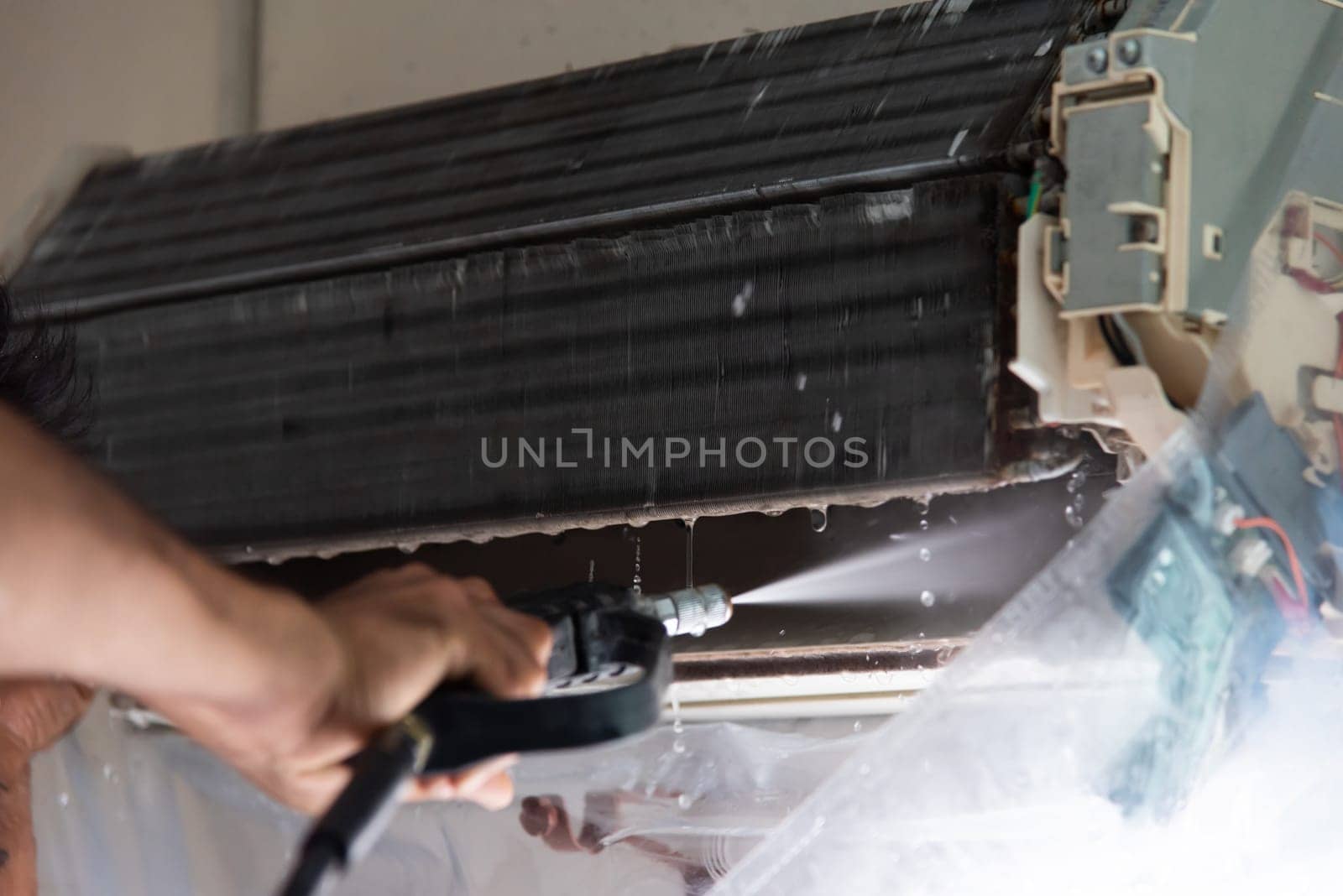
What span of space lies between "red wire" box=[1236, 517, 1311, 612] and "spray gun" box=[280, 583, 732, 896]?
0.42 metres

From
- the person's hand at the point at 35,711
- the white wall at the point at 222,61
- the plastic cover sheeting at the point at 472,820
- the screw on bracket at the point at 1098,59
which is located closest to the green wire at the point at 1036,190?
the screw on bracket at the point at 1098,59

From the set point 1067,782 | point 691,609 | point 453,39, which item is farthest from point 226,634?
point 453,39

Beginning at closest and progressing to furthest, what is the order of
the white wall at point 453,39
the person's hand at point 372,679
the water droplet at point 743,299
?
the person's hand at point 372,679 < the water droplet at point 743,299 < the white wall at point 453,39

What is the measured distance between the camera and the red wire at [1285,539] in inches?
38.2

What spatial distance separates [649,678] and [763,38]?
2.58ft

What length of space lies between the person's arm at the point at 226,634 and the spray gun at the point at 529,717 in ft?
0.10

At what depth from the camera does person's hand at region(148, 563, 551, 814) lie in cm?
72

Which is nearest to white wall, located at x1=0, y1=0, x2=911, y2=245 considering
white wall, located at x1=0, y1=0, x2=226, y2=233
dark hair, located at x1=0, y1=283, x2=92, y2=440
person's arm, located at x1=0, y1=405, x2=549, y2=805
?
white wall, located at x1=0, y1=0, x2=226, y2=233

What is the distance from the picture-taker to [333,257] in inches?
56.7

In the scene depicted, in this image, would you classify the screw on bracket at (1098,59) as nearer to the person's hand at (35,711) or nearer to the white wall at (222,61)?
the white wall at (222,61)

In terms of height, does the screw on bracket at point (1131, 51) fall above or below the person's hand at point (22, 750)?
above

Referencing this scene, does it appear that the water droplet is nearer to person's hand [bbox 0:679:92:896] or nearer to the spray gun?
the spray gun

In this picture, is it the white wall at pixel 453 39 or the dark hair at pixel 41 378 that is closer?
the dark hair at pixel 41 378

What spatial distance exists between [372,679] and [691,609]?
37 cm
